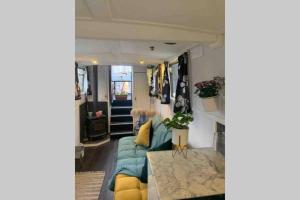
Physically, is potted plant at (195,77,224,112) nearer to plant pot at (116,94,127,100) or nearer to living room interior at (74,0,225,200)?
living room interior at (74,0,225,200)

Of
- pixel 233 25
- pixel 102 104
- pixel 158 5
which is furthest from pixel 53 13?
pixel 102 104

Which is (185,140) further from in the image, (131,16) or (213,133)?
(131,16)

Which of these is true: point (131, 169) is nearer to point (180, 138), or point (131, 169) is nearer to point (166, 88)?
point (180, 138)

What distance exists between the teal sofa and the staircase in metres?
2.06

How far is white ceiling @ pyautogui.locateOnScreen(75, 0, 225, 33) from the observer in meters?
1.19

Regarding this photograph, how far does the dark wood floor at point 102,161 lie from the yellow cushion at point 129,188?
467 millimetres

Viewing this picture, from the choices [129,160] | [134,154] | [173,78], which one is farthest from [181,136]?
[173,78]

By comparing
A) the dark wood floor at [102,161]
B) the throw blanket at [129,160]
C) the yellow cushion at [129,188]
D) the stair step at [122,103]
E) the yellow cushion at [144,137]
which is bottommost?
the dark wood floor at [102,161]

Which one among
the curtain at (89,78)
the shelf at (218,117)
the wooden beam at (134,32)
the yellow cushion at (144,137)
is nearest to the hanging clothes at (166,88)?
the yellow cushion at (144,137)

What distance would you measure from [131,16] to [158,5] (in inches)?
11.3

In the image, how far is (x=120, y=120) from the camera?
6523mm

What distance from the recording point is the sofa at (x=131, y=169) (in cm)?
227

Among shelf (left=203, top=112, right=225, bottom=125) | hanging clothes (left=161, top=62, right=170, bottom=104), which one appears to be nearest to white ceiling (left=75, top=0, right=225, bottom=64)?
shelf (left=203, top=112, right=225, bottom=125)

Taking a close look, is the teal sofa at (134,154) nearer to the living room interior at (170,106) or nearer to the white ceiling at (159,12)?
the living room interior at (170,106)
